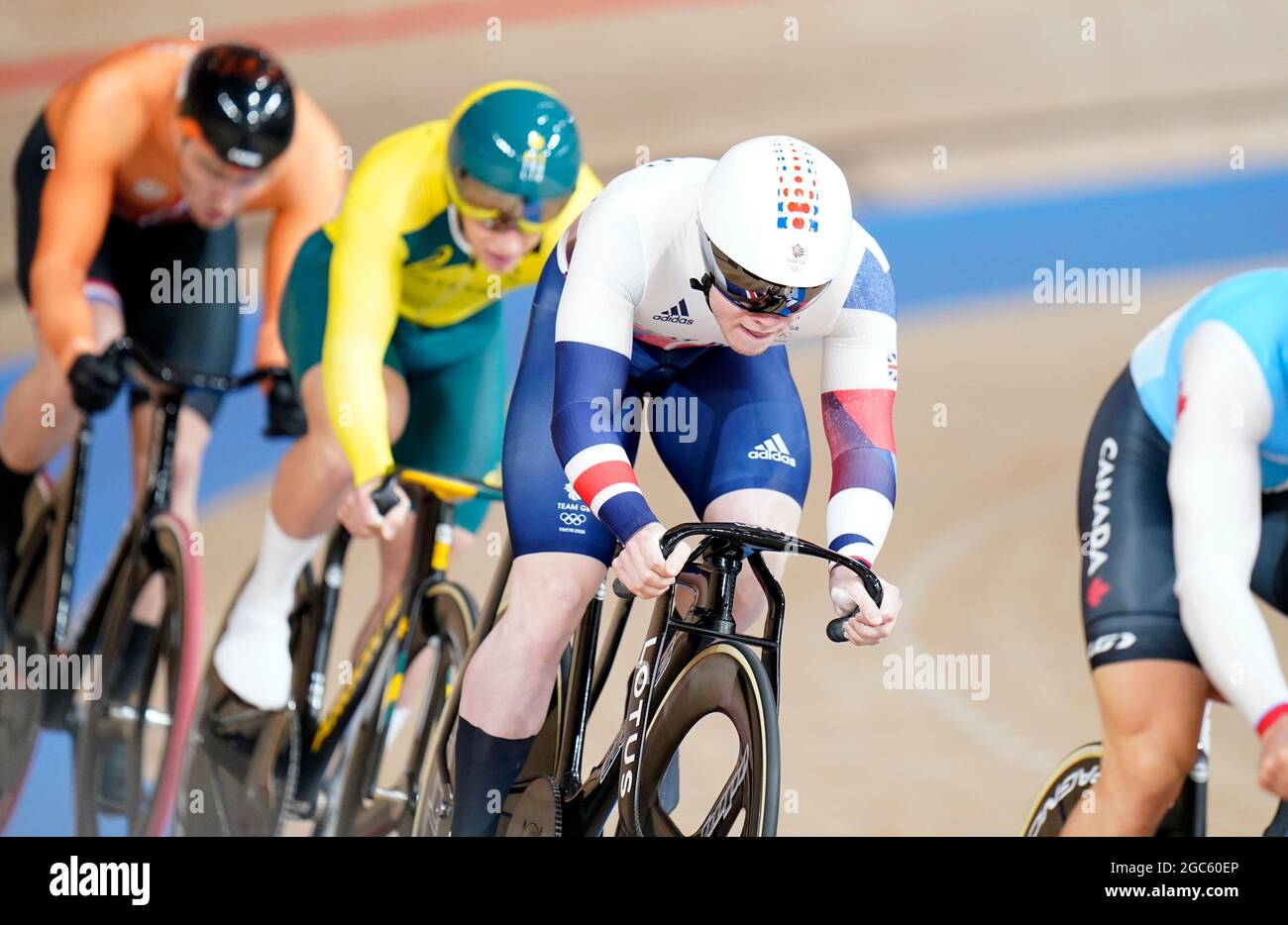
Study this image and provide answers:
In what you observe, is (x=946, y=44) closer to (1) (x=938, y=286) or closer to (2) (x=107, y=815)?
(1) (x=938, y=286)

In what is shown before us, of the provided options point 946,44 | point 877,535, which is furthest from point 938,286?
point 877,535

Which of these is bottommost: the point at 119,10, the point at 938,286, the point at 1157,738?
the point at 1157,738

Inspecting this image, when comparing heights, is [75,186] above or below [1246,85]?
below

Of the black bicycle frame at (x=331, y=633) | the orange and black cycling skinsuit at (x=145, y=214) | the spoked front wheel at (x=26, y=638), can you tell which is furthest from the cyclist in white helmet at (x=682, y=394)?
the spoked front wheel at (x=26, y=638)

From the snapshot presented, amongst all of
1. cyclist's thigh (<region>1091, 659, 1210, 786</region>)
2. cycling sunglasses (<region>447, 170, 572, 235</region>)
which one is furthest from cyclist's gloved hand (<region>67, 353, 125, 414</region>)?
cyclist's thigh (<region>1091, 659, 1210, 786</region>)

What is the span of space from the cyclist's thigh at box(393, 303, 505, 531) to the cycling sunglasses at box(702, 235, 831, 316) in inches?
52.1

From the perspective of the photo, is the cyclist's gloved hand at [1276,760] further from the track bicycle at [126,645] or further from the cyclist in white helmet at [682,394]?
the track bicycle at [126,645]

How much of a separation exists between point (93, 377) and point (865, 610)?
186cm

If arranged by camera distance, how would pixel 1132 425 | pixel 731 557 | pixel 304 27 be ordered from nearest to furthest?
pixel 731 557
pixel 1132 425
pixel 304 27

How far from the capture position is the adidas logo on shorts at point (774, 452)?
2883 millimetres

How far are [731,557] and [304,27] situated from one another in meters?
7.11

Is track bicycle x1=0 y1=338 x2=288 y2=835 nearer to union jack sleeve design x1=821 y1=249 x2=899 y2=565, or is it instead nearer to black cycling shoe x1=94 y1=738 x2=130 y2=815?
black cycling shoe x1=94 y1=738 x2=130 y2=815

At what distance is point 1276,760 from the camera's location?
8.19ft

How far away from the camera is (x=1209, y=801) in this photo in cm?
387
